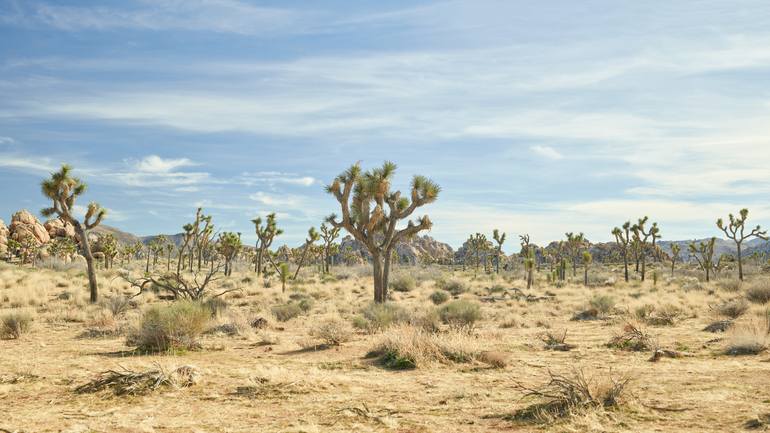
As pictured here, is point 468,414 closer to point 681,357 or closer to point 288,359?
point 288,359

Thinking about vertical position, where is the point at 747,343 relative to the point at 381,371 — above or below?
above

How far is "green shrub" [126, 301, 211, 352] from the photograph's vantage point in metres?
12.7

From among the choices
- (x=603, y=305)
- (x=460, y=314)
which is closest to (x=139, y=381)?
(x=460, y=314)

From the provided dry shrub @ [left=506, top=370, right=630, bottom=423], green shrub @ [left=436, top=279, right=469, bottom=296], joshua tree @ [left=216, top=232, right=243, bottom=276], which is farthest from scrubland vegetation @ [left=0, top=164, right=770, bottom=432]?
joshua tree @ [left=216, top=232, right=243, bottom=276]

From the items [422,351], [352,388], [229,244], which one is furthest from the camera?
[229,244]

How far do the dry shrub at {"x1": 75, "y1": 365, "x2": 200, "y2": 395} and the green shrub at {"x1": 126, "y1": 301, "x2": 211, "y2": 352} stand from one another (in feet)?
10.4

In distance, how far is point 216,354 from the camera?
12562 mm

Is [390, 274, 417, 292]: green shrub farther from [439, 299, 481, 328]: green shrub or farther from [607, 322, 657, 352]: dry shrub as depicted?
[607, 322, 657, 352]: dry shrub

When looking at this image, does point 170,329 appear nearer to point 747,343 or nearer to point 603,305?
point 747,343

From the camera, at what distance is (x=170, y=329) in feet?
42.5

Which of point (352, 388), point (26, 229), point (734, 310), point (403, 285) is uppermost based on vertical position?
point (26, 229)

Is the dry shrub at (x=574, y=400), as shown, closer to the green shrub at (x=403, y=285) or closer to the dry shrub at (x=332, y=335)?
the dry shrub at (x=332, y=335)

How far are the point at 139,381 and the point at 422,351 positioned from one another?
5266 millimetres

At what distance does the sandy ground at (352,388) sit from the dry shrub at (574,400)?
0.58ft
